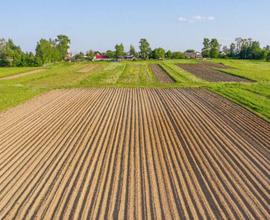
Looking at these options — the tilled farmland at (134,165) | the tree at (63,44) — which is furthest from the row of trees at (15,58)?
the tilled farmland at (134,165)

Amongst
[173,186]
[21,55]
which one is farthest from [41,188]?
[21,55]

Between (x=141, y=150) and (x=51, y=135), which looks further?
(x=51, y=135)

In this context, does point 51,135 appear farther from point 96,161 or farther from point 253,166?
point 253,166

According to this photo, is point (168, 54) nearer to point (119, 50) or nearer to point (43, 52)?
point (119, 50)

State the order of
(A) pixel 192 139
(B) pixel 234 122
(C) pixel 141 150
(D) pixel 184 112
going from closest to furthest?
(C) pixel 141 150 → (A) pixel 192 139 → (B) pixel 234 122 → (D) pixel 184 112

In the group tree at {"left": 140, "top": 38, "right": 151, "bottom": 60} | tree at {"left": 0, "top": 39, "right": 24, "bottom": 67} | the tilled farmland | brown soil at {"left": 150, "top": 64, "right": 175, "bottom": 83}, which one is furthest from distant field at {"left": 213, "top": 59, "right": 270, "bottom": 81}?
tree at {"left": 140, "top": 38, "right": 151, "bottom": 60}

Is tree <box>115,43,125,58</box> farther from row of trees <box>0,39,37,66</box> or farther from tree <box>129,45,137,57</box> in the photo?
row of trees <box>0,39,37,66</box>
